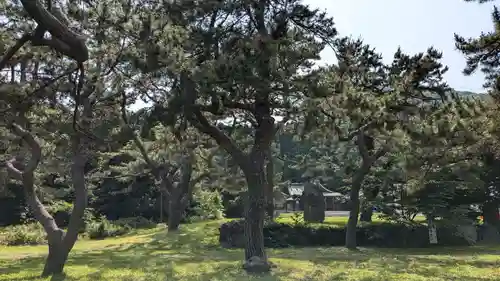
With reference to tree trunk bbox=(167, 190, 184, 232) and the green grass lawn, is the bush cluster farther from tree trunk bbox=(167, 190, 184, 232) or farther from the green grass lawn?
the green grass lawn

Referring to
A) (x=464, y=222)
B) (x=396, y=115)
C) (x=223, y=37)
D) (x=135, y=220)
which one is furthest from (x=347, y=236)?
(x=135, y=220)

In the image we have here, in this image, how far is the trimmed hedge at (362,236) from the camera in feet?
61.3

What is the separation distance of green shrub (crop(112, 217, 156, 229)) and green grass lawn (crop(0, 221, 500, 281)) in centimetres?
850

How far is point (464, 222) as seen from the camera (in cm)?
1989

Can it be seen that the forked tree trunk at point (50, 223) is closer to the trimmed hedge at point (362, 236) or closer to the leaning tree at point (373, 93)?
the leaning tree at point (373, 93)

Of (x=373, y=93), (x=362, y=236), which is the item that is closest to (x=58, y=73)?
(x=373, y=93)

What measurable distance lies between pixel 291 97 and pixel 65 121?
17.4 feet

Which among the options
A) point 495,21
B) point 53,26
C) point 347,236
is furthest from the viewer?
point 347,236

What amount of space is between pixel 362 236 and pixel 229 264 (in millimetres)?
8926

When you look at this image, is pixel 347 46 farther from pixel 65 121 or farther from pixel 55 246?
pixel 55 246

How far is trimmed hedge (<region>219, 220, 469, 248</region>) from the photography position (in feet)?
61.3

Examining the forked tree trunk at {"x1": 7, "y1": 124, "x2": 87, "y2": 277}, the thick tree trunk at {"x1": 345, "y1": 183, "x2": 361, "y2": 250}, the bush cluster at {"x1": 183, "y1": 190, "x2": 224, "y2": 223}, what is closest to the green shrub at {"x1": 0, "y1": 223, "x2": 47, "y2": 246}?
the forked tree trunk at {"x1": 7, "y1": 124, "x2": 87, "y2": 277}

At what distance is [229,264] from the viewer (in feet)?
41.3

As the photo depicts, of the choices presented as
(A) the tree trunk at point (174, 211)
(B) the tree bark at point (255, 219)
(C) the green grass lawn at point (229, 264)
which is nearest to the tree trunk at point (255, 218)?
(B) the tree bark at point (255, 219)
